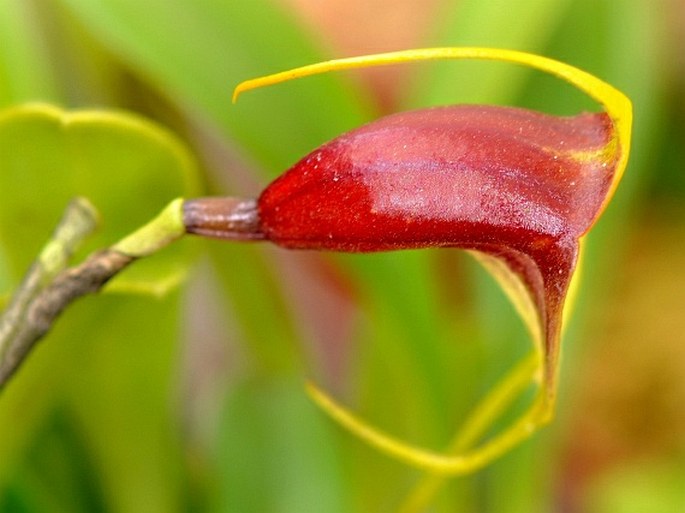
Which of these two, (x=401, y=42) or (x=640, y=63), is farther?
(x=401, y=42)

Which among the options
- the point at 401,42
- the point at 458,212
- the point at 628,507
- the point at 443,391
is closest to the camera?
the point at 458,212

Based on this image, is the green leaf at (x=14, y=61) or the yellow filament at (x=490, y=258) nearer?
the yellow filament at (x=490, y=258)

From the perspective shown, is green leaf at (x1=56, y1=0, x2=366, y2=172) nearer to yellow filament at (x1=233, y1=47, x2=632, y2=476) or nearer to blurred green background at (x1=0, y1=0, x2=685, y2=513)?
blurred green background at (x1=0, y1=0, x2=685, y2=513)

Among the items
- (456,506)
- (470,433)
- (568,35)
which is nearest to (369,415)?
(456,506)

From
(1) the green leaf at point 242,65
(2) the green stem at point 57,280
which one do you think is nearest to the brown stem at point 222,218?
(2) the green stem at point 57,280

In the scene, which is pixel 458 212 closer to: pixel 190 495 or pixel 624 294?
pixel 190 495

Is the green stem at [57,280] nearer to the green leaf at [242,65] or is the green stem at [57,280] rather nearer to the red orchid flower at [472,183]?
the red orchid flower at [472,183]

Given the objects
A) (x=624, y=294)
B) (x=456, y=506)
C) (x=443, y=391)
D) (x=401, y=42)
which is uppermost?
(x=401, y=42)

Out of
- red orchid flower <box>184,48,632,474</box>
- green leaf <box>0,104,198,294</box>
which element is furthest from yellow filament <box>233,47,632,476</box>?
green leaf <box>0,104,198,294</box>
